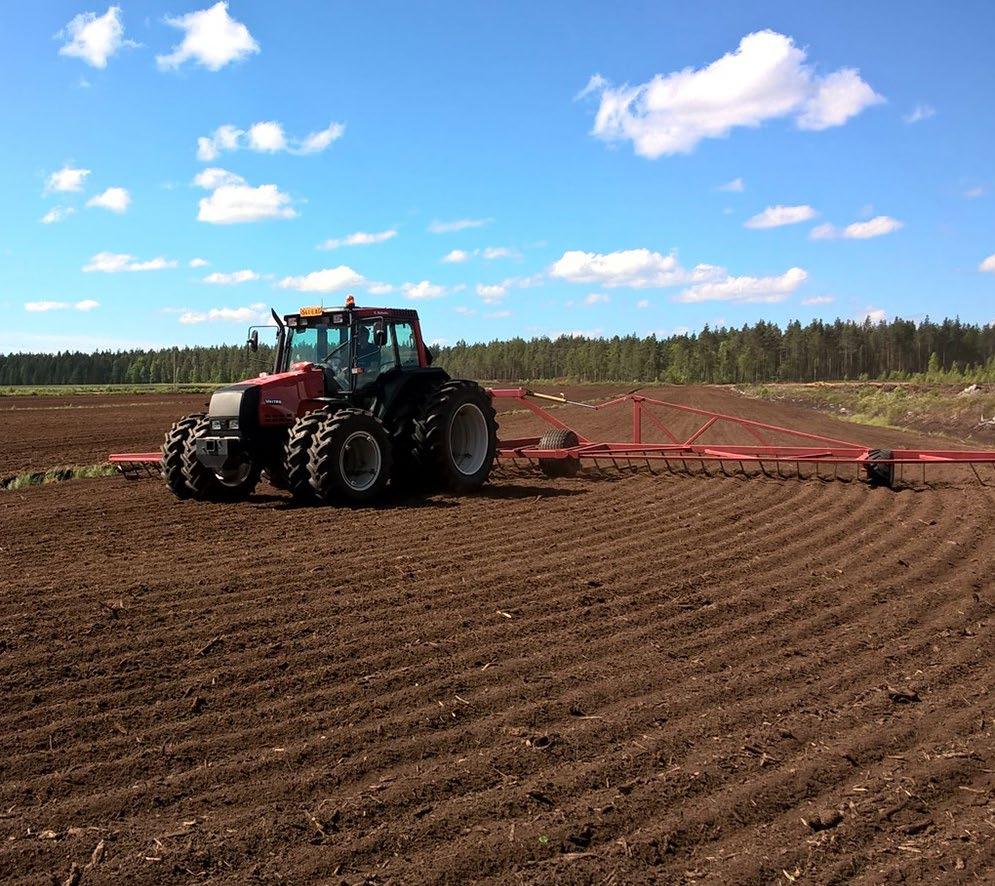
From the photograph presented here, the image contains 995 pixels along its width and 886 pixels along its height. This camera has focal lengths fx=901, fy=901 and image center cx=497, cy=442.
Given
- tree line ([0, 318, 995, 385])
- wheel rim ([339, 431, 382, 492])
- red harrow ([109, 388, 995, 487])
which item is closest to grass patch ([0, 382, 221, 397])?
tree line ([0, 318, 995, 385])

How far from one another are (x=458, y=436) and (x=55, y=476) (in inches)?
264

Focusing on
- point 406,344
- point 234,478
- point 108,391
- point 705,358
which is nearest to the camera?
point 234,478

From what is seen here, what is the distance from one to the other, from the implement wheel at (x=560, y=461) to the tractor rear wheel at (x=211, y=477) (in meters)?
4.38

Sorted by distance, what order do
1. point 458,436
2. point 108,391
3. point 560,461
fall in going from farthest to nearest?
point 108,391 → point 560,461 → point 458,436

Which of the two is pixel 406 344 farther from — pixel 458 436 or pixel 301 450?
pixel 301 450

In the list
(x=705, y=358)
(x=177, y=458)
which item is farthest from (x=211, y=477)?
(x=705, y=358)

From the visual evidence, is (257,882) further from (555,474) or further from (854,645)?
(555,474)

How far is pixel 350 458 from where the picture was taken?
1055 centimetres

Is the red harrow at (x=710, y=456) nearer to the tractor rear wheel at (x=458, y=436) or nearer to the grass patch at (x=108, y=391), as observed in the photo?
the tractor rear wheel at (x=458, y=436)

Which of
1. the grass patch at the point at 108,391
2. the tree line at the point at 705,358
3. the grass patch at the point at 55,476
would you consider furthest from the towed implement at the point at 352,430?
the tree line at the point at 705,358

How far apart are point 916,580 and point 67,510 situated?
886 centimetres

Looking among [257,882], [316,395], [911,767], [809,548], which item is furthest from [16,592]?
[809,548]

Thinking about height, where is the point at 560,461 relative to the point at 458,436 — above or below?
below

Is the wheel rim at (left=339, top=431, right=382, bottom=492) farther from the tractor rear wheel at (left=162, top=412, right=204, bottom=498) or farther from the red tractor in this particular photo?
the tractor rear wheel at (left=162, top=412, right=204, bottom=498)
